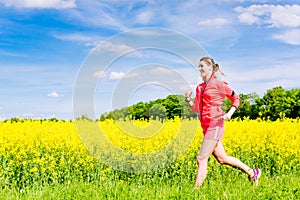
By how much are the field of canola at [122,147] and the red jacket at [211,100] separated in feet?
6.37

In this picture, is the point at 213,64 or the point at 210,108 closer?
the point at 210,108

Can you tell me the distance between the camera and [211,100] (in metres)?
6.42

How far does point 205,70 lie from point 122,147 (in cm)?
282

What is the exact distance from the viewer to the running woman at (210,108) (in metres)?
6.38

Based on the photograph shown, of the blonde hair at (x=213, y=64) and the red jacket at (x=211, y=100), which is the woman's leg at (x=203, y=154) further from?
the blonde hair at (x=213, y=64)

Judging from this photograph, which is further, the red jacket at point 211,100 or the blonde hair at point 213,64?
the blonde hair at point 213,64

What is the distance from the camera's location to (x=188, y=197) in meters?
5.48

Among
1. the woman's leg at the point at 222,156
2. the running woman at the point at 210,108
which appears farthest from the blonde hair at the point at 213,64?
the woman's leg at the point at 222,156

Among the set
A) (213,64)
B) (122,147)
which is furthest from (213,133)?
(122,147)

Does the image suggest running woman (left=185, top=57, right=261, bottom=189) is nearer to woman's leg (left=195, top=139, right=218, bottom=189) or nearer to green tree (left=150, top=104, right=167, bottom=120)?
woman's leg (left=195, top=139, right=218, bottom=189)

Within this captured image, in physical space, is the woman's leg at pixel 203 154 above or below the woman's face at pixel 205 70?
below

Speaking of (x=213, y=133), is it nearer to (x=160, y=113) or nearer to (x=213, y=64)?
(x=213, y=64)

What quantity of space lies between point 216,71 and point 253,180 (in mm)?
1897

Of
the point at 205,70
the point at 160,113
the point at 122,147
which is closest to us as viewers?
the point at 205,70
